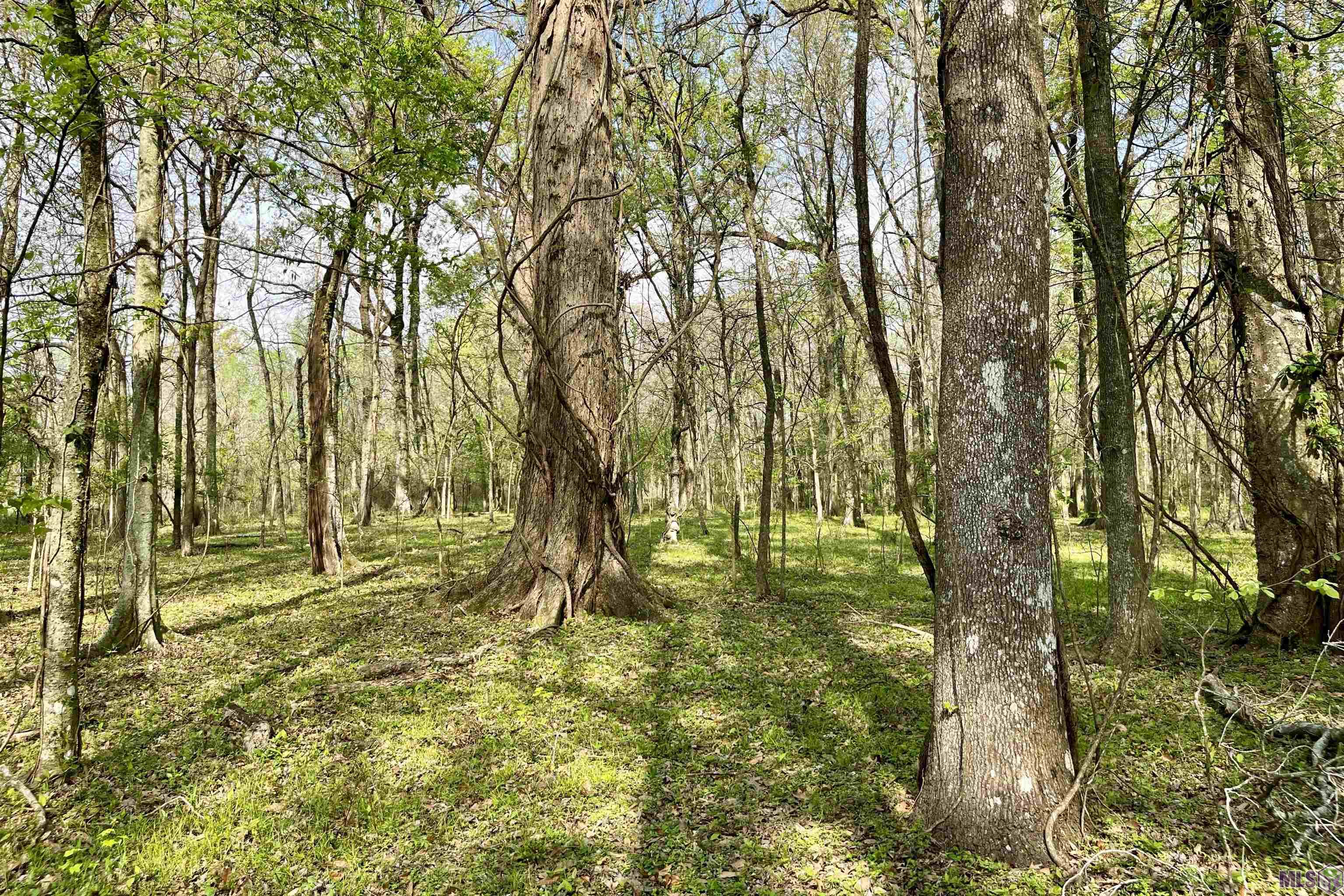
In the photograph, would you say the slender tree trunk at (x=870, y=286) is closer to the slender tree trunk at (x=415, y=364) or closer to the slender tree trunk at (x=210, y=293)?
the slender tree trunk at (x=210, y=293)

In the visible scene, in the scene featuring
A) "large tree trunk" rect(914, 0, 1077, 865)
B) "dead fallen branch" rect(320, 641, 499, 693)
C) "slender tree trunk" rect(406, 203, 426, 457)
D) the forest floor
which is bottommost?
the forest floor

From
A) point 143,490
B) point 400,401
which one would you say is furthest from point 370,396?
point 143,490

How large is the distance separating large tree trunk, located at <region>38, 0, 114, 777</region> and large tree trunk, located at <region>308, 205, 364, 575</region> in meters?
4.47

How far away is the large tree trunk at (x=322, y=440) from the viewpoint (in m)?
8.09

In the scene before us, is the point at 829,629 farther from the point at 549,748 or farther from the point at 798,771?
the point at 549,748

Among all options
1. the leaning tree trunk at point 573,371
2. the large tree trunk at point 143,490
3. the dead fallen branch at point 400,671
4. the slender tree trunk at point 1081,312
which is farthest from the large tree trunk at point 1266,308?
the large tree trunk at point 143,490

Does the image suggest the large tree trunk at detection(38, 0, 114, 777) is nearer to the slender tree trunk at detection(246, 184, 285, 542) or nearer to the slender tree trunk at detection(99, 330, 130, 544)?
the slender tree trunk at detection(99, 330, 130, 544)

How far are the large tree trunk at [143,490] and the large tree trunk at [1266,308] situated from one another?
809 centimetres

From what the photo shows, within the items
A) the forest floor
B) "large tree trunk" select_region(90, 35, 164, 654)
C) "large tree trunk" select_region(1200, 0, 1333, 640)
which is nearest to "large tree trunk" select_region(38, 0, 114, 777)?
the forest floor

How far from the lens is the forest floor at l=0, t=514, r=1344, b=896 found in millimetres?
2660

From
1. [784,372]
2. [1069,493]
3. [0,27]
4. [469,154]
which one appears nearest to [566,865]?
[0,27]

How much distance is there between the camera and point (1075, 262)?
10453 millimetres

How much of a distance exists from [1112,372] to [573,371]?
436 cm

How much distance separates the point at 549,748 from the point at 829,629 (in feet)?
10.2
